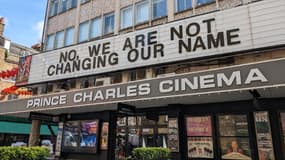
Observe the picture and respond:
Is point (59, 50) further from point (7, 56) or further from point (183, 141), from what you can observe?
point (7, 56)

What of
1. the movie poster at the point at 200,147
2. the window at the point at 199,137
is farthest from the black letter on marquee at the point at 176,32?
the movie poster at the point at 200,147

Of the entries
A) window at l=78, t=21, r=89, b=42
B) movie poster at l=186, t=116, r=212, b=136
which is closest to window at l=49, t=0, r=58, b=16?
window at l=78, t=21, r=89, b=42

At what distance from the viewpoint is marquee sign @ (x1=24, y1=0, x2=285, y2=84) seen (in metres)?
9.75

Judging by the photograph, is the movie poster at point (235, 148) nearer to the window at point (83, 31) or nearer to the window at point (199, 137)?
the window at point (199, 137)

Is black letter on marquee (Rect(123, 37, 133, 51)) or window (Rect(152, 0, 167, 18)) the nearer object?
black letter on marquee (Rect(123, 37, 133, 51))

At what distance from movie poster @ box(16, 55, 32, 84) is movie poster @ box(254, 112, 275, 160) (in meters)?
13.5

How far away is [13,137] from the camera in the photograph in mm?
23047

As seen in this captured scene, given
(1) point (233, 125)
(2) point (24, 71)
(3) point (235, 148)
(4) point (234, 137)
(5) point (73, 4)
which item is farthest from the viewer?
(5) point (73, 4)

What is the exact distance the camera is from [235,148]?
390 inches

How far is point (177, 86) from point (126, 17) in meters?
7.29

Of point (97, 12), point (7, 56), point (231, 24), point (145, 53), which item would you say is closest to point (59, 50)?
point (97, 12)

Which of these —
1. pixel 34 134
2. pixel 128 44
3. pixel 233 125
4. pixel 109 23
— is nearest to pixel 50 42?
pixel 109 23

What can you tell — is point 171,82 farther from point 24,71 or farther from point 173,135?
point 24,71

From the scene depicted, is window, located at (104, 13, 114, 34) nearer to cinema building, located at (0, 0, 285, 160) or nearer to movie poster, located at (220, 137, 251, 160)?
cinema building, located at (0, 0, 285, 160)
